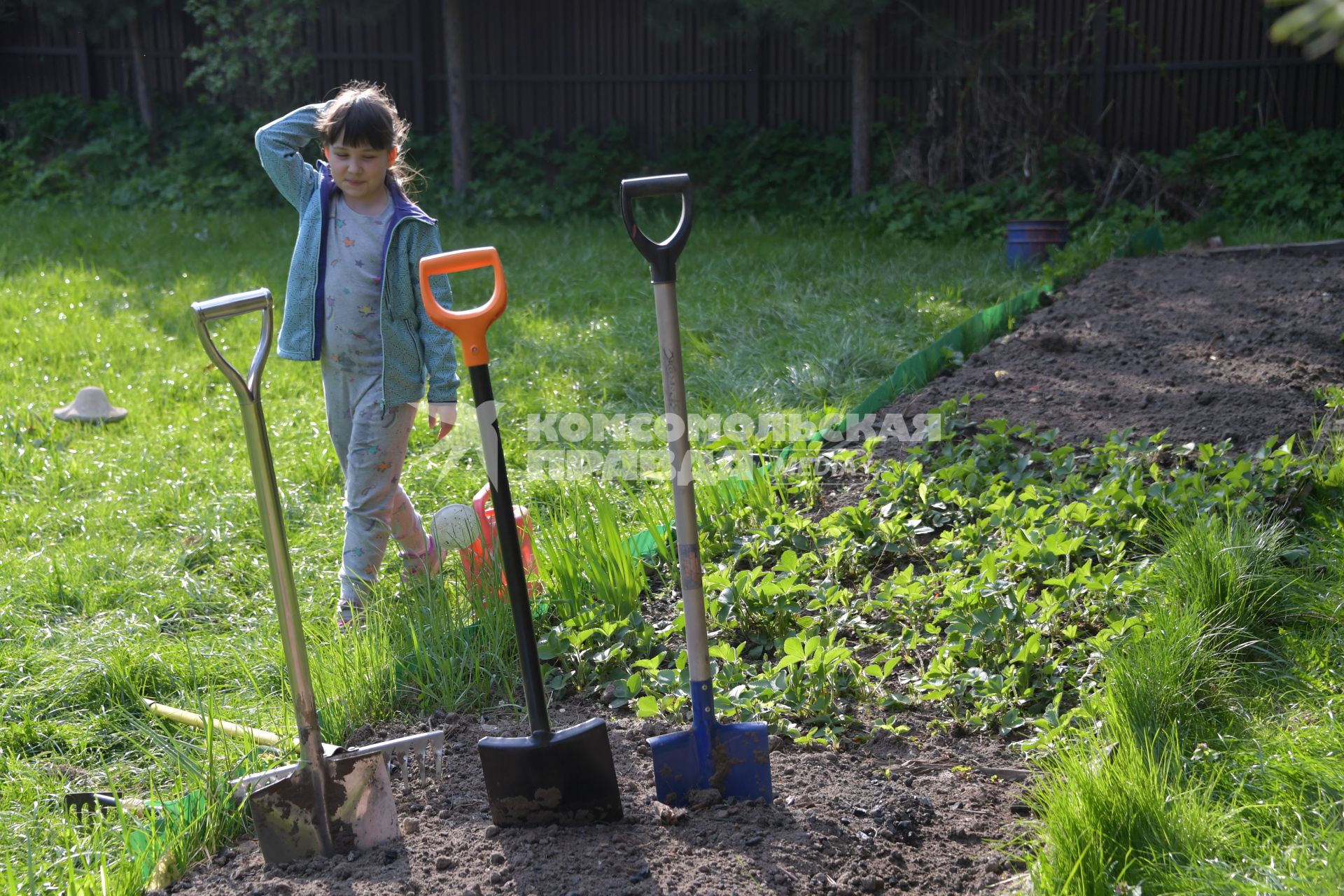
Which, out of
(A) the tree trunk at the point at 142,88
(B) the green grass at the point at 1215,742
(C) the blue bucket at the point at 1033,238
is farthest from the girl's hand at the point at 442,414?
(A) the tree trunk at the point at 142,88

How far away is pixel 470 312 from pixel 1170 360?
390 cm

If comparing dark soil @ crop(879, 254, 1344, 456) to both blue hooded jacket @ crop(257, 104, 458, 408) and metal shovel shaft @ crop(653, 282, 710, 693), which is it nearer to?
blue hooded jacket @ crop(257, 104, 458, 408)

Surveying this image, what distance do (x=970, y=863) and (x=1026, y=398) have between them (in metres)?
2.76

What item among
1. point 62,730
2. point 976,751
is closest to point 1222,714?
point 976,751

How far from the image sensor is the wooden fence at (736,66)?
10.5 meters

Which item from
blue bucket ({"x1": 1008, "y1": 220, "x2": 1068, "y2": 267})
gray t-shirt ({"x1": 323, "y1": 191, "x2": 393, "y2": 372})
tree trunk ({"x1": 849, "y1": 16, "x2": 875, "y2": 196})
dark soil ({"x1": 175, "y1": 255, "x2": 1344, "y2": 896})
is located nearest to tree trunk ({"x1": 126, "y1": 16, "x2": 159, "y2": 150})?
tree trunk ({"x1": 849, "y1": 16, "x2": 875, "y2": 196})

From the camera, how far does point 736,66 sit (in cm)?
1227

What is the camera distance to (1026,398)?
453cm

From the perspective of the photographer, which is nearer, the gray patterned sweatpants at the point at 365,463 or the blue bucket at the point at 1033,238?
the gray patterned sweatpants at the point at 365,463

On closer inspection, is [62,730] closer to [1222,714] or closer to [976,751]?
[976,751]

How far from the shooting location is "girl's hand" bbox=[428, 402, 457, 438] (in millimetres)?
3232

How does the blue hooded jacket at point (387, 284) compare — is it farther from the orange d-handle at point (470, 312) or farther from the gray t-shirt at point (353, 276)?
the orange d-handle at point (470, 312)

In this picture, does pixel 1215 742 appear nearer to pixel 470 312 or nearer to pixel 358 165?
pixel 470 312

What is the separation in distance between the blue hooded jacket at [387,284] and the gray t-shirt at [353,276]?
0.03 metres
